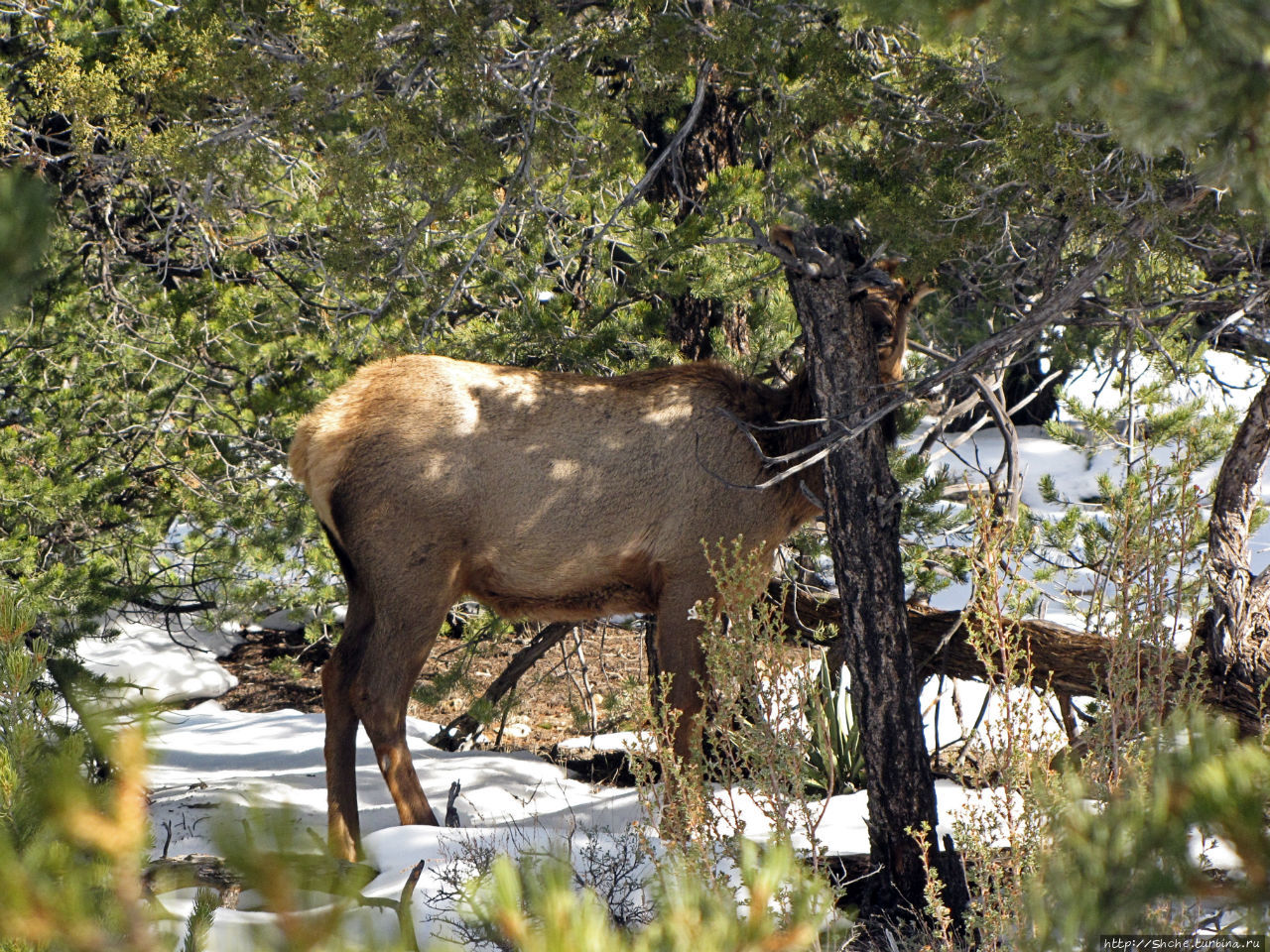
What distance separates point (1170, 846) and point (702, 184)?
5161mm

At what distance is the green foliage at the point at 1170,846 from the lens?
1329 millimetres

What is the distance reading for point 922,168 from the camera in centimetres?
445

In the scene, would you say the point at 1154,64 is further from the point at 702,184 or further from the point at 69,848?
the point at 702,184

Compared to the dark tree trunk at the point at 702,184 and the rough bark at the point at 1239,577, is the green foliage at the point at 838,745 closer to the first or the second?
the dark tree trunk at the point at 702,184

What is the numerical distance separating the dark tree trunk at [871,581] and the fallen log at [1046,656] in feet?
0.82

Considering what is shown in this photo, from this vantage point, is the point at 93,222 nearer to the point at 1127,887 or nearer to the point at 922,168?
the point at 922,168

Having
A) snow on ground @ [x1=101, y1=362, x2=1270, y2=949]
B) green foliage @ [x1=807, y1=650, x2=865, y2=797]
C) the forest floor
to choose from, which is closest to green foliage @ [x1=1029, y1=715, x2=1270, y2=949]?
snow on ground @ [x1=101, y1=362, x2=1270, y2=949]

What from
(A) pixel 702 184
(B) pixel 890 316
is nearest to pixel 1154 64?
(B) pixel 890 316

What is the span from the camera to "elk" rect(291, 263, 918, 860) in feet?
16.6

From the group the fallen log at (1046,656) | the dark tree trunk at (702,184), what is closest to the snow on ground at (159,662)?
the dark tree trunk at (702,184)

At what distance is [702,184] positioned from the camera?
6.11m

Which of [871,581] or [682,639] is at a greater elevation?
[871,581]

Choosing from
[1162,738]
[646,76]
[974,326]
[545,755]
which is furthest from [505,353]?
[974,326]

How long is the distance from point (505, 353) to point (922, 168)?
8.97ft
